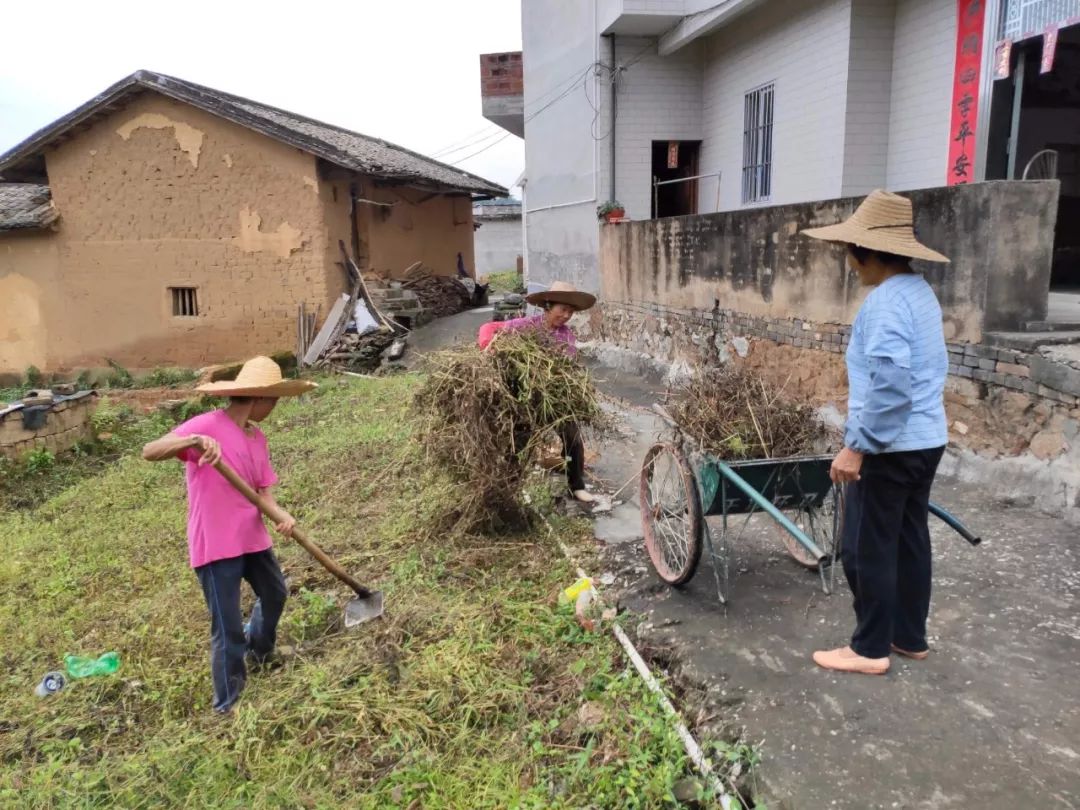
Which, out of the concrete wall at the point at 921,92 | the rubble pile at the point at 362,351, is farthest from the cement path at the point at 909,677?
the rubble pile at the point at 362,351

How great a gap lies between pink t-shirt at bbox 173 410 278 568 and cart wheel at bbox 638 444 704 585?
2033 millimetres

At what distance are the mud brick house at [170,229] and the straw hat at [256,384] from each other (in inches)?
391

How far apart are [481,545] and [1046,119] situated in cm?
852

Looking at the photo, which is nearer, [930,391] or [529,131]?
[930,391]

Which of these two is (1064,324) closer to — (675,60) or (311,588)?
(311,588)

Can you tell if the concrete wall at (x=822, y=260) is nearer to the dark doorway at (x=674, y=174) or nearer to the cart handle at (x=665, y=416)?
the dark doorway at (x=674, y=174)

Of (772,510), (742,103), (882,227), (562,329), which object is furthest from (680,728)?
(742,103)

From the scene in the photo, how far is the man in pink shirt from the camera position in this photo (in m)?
3.21

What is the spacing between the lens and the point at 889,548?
2.92m

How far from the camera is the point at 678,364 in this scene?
31.4 feet

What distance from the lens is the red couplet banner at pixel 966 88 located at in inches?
296

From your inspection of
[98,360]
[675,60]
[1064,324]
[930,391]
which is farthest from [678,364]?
[98,360]

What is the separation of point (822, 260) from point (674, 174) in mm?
7307

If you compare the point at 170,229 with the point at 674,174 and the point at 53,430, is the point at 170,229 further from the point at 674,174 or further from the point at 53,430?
the point at 674,174
